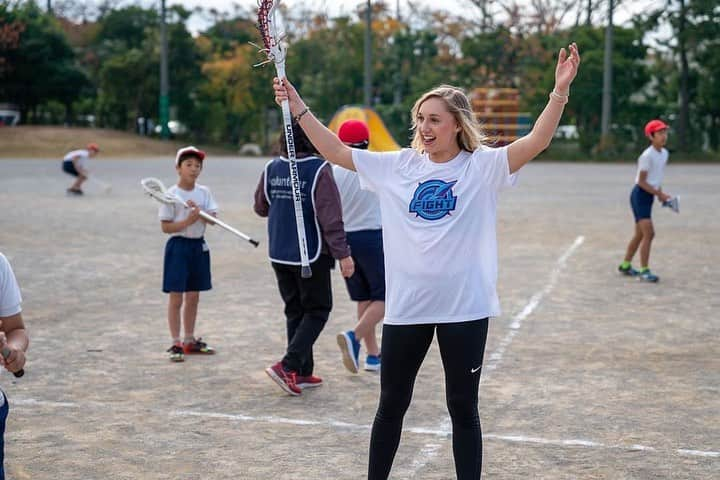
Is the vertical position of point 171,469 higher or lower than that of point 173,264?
lower

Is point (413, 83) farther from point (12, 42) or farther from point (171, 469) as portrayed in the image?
point (171, 469)

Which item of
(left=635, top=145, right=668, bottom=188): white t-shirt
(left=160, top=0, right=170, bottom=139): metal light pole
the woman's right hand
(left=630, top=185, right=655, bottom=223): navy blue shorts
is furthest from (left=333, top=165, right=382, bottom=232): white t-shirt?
(left=160, top=0, right=170, bottom=139): metal light pole

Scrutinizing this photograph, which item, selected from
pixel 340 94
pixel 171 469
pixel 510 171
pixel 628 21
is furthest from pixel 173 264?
pixel 340 94

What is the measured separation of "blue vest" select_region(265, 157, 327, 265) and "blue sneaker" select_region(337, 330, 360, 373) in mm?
667

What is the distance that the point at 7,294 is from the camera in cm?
330

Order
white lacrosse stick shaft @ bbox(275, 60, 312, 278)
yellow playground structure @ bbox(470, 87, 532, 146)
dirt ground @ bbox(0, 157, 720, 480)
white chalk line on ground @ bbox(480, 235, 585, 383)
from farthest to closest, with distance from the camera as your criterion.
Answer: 1. yellow playground structure @ bbox(470, 87, 532, 146)
2. white chalk line on ground @ bbox(480, 235, 585, 383)
3. dirt ground @ bbox(0, 157, 720, 480)
4. white lacrosse stick shaft @ bbox(275, 60, 312, 278)

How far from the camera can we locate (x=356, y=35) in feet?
192

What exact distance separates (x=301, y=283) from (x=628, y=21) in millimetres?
47175

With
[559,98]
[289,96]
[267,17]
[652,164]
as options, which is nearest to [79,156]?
[652,164]

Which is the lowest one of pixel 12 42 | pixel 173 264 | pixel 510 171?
pixel 173 264

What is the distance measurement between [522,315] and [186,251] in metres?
3.42

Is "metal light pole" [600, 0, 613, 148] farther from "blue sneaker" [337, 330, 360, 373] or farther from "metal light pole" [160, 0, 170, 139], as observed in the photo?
"blue sneaker" [337, 330, 360, 373]

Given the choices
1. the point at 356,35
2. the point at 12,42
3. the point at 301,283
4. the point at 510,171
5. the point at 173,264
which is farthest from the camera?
the point at 356,35

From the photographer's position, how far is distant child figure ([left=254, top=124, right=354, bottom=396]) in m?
6.43
